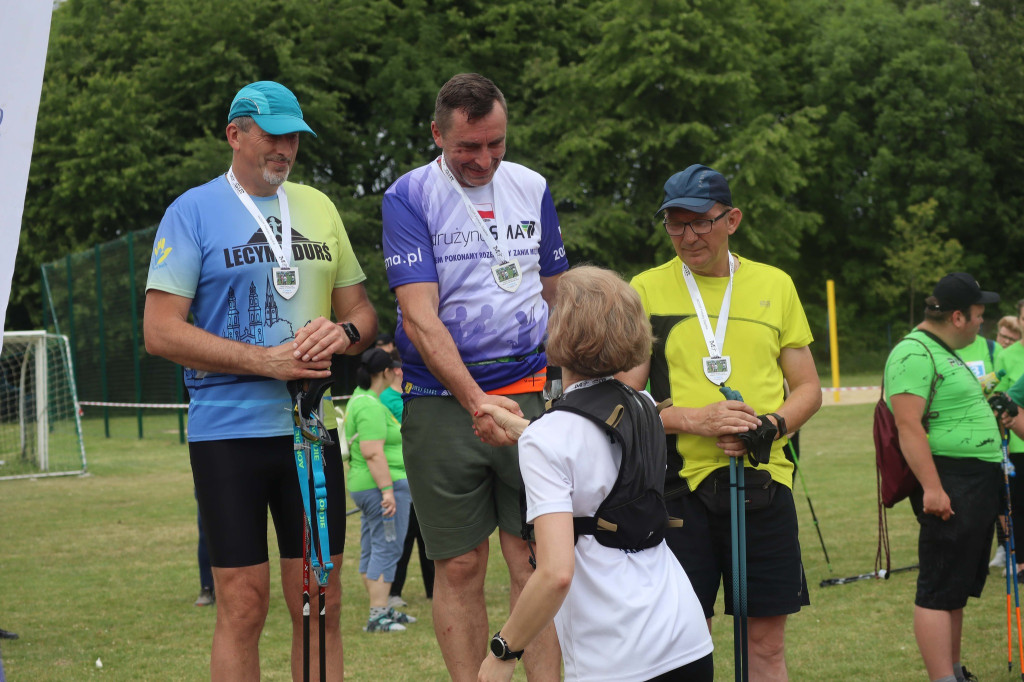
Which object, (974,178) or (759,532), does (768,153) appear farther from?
(759,532)

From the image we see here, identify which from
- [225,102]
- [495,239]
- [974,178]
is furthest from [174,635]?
[974,178]

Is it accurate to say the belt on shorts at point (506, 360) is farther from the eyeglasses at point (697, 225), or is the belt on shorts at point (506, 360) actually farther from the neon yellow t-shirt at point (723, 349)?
the eyeglasses at point (697, 225)

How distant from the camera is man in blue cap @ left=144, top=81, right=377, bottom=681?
12.2 ft

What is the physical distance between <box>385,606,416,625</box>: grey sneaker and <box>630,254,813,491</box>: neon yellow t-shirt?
4.00m

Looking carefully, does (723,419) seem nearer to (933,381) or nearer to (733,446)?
(733,446)

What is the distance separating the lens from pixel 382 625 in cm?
754

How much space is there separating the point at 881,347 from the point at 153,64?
26.9 metres

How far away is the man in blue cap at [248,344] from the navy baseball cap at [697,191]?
4.21 feet

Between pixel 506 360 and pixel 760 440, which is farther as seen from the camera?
pixel 506 360

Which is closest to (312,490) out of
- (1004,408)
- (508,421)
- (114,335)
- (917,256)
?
(508,421)

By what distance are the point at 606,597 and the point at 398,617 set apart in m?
4.97

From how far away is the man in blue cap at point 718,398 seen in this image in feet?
13.5

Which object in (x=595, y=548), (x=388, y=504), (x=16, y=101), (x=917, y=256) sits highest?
(x=917, y=256)

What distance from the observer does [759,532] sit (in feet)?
13.5
